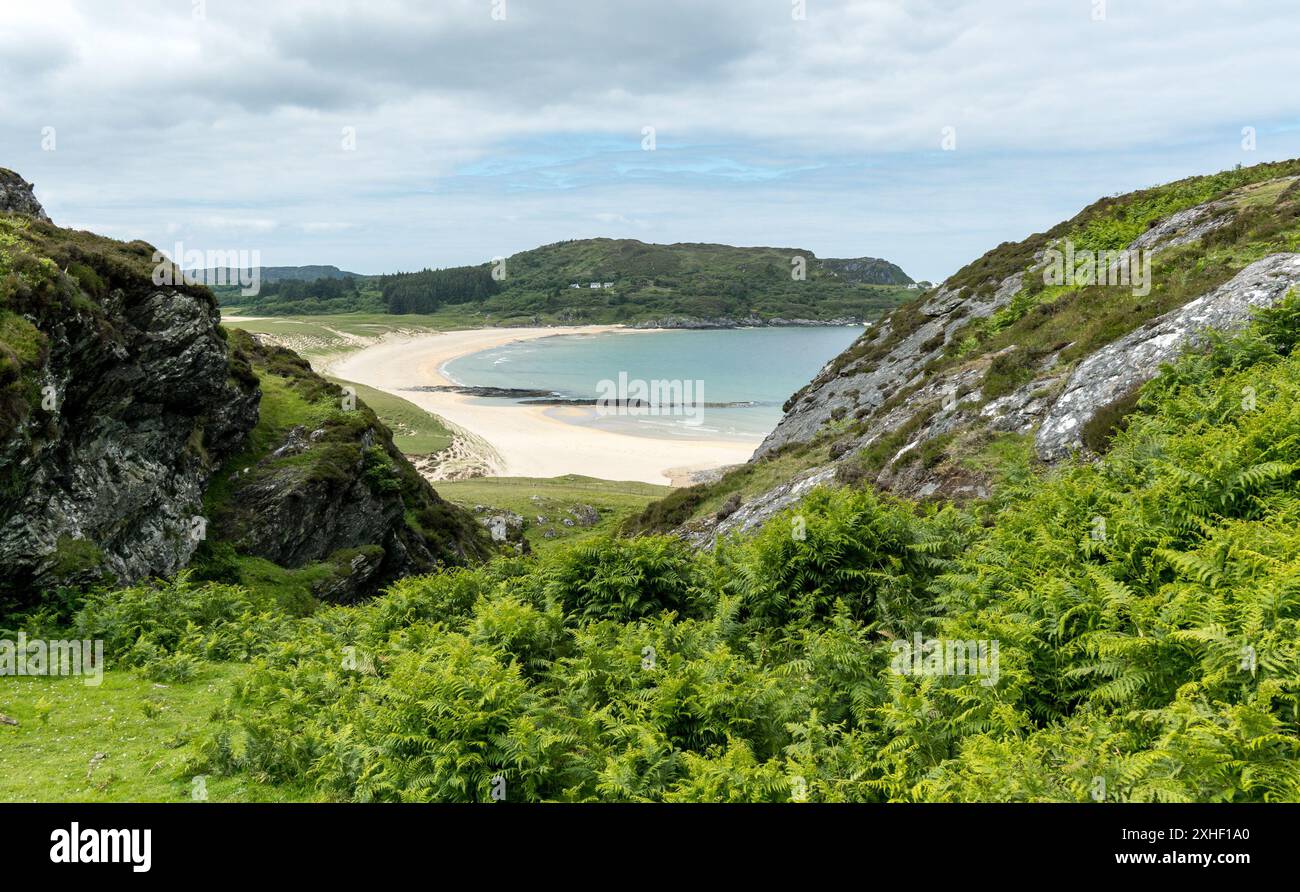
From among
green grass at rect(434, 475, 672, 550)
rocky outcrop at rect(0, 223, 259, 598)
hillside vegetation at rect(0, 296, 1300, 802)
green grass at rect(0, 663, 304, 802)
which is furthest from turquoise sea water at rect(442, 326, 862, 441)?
green grass at rect(0, 663, 304, 802)

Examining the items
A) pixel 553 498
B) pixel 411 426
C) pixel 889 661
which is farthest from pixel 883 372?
pixel 411 426

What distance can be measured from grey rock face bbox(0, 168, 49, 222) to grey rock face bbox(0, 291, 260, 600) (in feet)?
32.6

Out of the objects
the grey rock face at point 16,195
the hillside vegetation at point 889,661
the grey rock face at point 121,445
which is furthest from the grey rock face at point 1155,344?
the grey rock face at point 16,195

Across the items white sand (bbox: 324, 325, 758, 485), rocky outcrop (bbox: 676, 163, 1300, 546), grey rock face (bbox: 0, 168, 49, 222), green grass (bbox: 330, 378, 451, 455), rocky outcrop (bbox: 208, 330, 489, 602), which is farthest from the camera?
green grass (bbox: 330, 378, 451, 455)

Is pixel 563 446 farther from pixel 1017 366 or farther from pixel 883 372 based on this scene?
pixel 1017 366

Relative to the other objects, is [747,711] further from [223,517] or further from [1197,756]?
[223,517]

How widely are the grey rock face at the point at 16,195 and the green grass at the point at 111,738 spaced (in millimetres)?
24804

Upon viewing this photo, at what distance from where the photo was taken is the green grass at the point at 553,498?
5003 cm

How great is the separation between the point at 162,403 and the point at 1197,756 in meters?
28.3

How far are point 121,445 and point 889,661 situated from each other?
23.5m

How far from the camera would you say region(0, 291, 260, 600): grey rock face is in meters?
18.3

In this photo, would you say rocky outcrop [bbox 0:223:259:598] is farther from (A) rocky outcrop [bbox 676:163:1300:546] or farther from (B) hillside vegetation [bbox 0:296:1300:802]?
(A) rocky outcrop [bbox 676:163:1300:546]

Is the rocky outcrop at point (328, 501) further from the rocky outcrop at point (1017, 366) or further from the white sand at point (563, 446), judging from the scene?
the white sand at point (563, 446)

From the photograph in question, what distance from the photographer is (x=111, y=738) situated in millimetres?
11820
